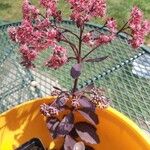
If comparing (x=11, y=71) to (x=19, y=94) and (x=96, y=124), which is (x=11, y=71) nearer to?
(x=19, y=94)

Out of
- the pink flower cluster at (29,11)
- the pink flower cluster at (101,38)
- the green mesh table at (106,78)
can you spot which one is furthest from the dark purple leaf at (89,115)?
the green mesh table at (106,78)

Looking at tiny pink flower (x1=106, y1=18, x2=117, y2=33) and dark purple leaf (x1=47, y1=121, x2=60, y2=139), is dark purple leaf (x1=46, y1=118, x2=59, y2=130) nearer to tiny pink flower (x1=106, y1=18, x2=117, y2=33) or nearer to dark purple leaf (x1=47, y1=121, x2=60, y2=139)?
dark purple leaf (x1=47, y1=121, x2=60, y2=139)

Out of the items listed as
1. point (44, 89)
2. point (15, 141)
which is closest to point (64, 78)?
point (44, 89)

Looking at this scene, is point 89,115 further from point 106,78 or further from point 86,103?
point 106,78

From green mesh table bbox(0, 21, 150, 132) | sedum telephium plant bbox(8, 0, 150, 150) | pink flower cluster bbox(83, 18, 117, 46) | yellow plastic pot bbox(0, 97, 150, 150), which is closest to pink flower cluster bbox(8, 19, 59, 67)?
sedum telephium plant bbox(8, 0, 150, 150)

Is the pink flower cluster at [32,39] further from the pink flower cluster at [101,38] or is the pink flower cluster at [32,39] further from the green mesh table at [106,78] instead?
the green mesh table at [106,78]

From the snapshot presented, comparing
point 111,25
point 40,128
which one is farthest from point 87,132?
point 111,25
